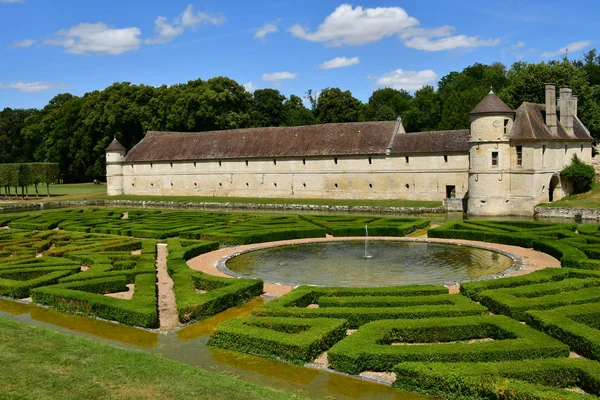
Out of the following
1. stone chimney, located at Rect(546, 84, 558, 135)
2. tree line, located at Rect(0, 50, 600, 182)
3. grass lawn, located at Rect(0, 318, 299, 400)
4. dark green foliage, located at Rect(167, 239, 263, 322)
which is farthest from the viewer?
tree line, located at Rect(0, 50, 600, 182)

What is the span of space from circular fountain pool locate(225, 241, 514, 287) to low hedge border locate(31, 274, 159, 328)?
4.18m

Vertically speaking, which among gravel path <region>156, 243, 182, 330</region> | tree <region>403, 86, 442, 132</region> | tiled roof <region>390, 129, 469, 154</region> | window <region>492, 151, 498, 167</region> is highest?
tree <region>403, 86, 442, 132</region>

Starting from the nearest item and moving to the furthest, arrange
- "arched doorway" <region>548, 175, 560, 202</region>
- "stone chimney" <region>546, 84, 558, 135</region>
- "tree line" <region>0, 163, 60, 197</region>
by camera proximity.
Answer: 1. "stone chimney" <region>546, 84, 558, 135</region>
2. "arched doorway" <region>548, 175, 560, 202</region>
3. "tree line" <region>0, 163, 60, 197</region>

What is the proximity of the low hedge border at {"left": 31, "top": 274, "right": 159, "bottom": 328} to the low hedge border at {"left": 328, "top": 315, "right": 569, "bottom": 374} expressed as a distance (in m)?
5.45

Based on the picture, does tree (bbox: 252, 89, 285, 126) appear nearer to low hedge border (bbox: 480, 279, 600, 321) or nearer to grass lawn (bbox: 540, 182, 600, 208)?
grass lawn (bbox: 540, 182, 600, 208)

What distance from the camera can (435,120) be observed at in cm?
7331

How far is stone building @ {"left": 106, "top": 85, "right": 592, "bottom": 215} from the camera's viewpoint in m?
36.3

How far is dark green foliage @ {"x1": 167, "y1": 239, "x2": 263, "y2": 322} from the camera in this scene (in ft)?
45.0

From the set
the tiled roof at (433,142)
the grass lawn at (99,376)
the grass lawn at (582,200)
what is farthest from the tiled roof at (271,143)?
the grass lawn at (99,376)

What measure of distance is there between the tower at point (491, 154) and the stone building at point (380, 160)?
68 millimetres

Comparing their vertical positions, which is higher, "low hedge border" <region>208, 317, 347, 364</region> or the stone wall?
the stone wall

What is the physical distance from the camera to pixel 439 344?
10453 mm

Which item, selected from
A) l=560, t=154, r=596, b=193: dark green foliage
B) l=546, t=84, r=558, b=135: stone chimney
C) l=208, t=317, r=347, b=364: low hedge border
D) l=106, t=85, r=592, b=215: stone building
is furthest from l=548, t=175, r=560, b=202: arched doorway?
l=208, t=317, r=347, b=364: low hedge border

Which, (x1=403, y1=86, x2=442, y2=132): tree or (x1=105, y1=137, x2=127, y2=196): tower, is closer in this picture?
(x1=105, y1=137, x2=127, y2=196): tower
